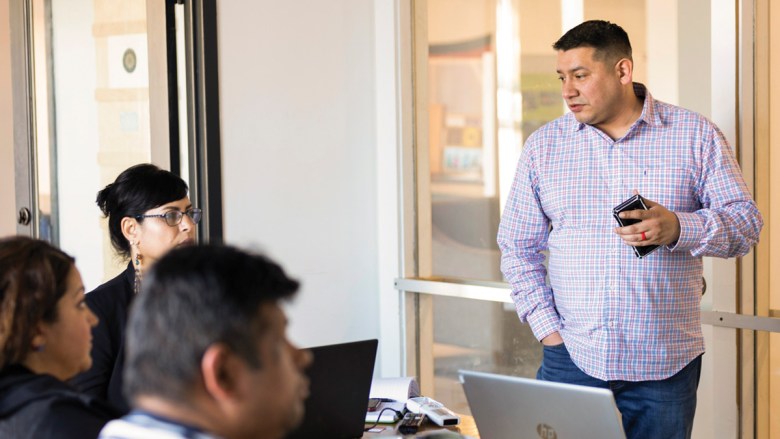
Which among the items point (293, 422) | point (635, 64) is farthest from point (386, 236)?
point (293, 422)

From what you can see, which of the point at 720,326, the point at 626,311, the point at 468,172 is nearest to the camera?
the point at 626,311

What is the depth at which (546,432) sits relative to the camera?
6.66ft

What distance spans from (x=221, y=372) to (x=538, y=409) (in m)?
1.01

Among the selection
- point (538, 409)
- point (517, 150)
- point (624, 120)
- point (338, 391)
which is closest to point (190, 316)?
point (538, 409)

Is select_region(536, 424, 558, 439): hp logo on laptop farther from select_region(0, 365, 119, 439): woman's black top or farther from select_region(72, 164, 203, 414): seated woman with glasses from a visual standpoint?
select_region(72, 164, 203, 414): seated woman with glasses

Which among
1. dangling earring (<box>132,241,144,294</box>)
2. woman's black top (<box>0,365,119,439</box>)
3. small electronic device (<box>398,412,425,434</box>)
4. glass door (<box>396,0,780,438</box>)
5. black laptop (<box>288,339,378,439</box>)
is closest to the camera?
woman's black top (<box>0,365,119,439</box>)

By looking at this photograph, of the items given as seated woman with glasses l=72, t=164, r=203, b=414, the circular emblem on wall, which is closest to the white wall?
the circular emblem on wall

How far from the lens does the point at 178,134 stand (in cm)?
416

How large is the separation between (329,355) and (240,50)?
2252 mm

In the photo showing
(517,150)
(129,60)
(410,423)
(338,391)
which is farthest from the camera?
(129,60)

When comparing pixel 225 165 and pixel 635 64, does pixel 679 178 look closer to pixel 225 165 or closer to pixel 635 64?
pixel 635 64

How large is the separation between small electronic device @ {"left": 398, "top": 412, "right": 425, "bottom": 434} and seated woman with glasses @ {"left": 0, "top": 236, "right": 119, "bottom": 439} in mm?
931

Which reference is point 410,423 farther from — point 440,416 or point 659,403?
point 659,403

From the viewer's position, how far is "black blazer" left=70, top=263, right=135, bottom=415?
2.66 meters
